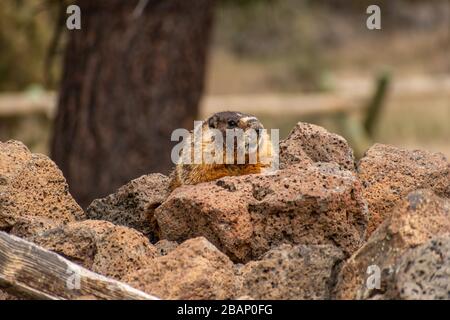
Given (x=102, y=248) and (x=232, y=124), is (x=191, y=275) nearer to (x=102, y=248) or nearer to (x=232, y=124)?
(x=102, y=248)

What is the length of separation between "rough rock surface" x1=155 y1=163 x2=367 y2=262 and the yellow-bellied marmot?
0.11m

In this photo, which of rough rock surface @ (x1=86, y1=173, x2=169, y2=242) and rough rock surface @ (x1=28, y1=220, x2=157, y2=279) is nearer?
rough rock surface @ (x1=28, y1=220, x2=157, y2=279)

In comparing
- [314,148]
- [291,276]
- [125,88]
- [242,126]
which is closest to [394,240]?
[291,276]

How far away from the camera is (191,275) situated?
105 inches

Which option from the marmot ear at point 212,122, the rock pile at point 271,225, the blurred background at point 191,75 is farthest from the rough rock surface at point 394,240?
the blurred background at point 191,75

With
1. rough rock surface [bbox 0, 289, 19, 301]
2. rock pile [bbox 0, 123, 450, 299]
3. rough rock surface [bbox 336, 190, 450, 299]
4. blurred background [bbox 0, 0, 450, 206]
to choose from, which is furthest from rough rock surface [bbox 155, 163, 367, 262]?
blurred background [bbox 0, 0, 450, 206]

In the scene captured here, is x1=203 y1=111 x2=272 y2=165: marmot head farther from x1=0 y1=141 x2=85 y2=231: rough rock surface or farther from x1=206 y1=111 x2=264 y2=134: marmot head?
x1=0 y1=141 x2=85 y2=231: rough rock surface

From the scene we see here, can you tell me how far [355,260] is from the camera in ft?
8.71

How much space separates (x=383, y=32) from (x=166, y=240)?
2650 centimetres

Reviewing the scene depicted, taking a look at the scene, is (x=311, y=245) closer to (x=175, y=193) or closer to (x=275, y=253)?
(x=275, y=253)

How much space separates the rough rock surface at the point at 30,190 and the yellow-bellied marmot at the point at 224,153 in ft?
1.43

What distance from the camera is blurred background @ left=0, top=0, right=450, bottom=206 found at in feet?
21.4

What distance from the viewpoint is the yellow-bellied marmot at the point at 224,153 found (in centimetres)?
306

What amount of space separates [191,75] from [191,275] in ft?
13.4
